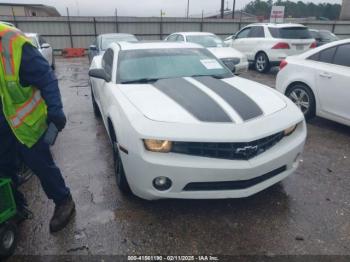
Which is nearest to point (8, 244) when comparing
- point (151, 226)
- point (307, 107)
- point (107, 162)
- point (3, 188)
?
point (3, 188)

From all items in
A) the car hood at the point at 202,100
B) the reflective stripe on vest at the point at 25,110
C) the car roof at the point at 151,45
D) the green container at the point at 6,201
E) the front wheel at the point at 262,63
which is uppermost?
the car roof at the point at 151,45

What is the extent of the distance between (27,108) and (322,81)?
426 centimetres

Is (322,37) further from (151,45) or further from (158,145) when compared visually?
(158,145)

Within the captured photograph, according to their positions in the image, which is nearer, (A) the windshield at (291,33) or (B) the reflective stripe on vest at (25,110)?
(B) the reflective stripe on vest at (25,110)

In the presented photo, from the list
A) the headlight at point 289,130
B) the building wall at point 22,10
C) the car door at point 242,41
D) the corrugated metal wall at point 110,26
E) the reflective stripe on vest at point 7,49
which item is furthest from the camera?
the building wall at point 22,10

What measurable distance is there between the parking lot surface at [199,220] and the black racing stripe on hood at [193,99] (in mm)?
888

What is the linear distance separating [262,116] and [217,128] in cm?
52

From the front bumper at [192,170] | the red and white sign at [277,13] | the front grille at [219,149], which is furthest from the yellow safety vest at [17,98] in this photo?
the red and white sign at [277,13]

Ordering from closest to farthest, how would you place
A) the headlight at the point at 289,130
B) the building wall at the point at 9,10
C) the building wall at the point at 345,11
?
the headlight at the point at 289,130 → the building wall at the point at 345,11 → the building wall at the point at 9,10

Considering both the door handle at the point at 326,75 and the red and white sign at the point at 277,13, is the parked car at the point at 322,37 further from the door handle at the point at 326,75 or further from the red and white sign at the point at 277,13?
the door handle at the point at 326,75

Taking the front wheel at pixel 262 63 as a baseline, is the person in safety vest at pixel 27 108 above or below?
above

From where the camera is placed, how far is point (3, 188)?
2.31m

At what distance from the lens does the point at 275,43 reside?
9867 mm

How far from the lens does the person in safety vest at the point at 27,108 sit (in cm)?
212
